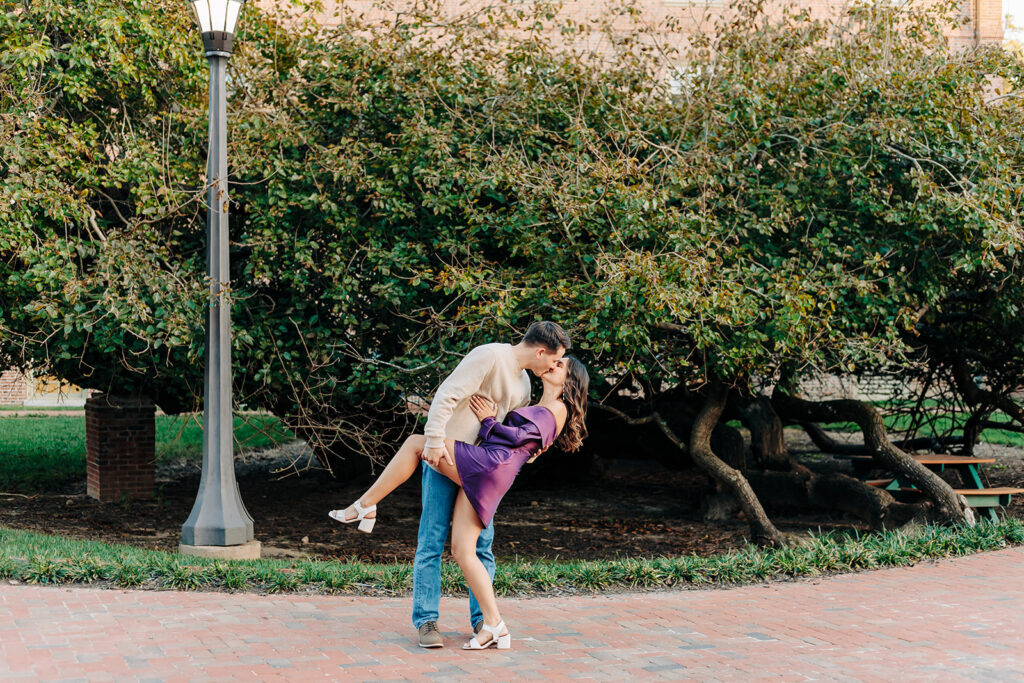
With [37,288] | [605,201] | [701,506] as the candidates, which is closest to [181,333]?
[37,288]

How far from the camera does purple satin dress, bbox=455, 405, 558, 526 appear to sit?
5.11 m

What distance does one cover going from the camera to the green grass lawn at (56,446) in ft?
46.4

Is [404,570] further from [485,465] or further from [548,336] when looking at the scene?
[548,336]

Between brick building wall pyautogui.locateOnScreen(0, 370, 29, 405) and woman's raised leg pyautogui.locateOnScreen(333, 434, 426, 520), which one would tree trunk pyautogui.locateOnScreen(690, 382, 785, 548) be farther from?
brick building wall pyautogui.locateOnScreen(0, 370, 29, 405)

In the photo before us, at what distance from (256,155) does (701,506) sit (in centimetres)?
670

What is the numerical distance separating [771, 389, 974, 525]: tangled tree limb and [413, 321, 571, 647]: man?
6066mm

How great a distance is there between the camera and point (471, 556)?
521 cm

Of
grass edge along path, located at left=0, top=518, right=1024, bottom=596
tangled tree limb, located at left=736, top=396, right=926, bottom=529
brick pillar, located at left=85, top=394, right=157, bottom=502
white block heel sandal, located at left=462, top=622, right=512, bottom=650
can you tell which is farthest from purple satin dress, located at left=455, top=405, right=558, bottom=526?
brick pillar, located at left=85, top=394, right=157, bottom=502

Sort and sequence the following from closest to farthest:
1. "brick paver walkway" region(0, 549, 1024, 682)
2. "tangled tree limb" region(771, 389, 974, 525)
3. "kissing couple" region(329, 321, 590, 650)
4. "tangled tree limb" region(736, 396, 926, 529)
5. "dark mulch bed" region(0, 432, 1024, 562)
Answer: "brick paver walkway" region(0, 549, 1024, 682), "kissing couple" region(329, 321, 590, 650), "tangled tree limb" region(771, 389, 974, 525), "tangled tree limb" region(736, 396, 926, 529), "dark mulch bed" region(0, 432, 1024, 562)

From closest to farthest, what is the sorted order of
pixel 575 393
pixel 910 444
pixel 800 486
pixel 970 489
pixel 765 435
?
pixel 575 393, pixel 970 489, pixel 800 486, pixel 765 435, pixel 910 444

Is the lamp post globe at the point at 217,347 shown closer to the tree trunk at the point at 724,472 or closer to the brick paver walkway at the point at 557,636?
the brick paver walkway at the point at 557,636

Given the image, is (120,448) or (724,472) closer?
(724,472)

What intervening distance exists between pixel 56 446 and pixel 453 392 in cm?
1540

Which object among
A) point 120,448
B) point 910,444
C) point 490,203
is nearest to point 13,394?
point 120,448
